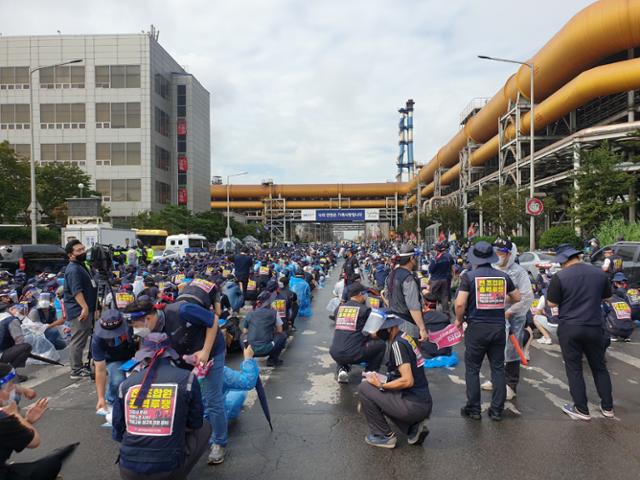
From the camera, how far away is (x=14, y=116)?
5291 centimetres

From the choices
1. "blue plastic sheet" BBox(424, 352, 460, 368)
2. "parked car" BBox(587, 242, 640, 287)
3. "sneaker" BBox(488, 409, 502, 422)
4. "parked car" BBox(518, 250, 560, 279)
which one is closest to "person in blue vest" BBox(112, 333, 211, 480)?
"sneaker" BBox(488, 409, 502, 422)

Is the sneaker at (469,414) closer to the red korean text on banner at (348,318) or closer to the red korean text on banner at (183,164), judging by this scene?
the red korean text on banner at (348,318)

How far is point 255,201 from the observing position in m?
81.7

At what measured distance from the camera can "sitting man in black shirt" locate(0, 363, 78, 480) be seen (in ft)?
8.64

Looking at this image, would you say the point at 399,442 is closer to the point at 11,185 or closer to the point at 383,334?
the point at 383,334

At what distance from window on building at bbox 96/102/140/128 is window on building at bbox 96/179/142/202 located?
6.31 metres

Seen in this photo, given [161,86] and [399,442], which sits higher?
[161,86]

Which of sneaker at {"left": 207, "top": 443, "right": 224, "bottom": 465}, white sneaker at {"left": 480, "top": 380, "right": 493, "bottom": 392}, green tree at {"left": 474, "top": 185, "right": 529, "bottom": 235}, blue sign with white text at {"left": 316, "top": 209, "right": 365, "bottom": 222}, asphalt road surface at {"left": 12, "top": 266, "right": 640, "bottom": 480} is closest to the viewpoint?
asphalt road surface at {"left": 12, "top": 266, "right": 640, "bottom": 480}

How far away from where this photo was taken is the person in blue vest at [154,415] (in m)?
2.81

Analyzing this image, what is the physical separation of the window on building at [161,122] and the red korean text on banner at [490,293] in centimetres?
5602

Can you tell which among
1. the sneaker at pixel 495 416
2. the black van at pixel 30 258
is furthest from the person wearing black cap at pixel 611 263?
the black van at pixel 30 258

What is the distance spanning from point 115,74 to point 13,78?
37.9ft

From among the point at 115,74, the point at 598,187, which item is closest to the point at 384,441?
the point at 598,187

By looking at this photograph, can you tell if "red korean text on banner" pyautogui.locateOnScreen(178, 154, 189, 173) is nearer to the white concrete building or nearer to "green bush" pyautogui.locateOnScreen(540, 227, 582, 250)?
the white concrete building
